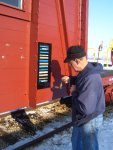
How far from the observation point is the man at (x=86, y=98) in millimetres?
3611

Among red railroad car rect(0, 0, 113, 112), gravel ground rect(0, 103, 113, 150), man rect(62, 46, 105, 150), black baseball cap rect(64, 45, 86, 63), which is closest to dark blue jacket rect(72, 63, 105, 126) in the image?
man rect(62, 46, 105, 150)

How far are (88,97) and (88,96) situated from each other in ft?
0.04

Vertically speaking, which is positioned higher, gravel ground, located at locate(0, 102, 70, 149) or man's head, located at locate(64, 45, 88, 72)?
man's head, located at locate(64, 45, 88, 72)

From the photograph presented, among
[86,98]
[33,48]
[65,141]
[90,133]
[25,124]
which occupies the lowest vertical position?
[65,141]

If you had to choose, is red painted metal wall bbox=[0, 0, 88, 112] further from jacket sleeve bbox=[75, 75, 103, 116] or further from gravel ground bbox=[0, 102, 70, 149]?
jacket sleeve bbox=[75, 75, 103, 116]

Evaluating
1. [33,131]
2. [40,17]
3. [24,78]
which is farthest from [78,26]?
[33,131]

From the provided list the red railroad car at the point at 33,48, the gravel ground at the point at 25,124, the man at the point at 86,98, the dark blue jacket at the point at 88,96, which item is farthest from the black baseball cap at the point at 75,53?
the gravel ground at the point at 25,124

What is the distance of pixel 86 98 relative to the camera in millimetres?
3588

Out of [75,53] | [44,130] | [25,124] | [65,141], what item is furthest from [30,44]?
[75,53]

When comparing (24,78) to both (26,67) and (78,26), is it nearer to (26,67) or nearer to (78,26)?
(26,67)

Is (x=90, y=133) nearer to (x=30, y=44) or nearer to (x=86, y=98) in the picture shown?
(x=86, y=98)

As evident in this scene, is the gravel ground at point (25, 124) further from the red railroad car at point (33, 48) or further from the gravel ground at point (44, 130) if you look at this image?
the red railroad car at point (33, 48)

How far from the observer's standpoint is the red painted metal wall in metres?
5.71

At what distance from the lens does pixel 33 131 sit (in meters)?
6.11
